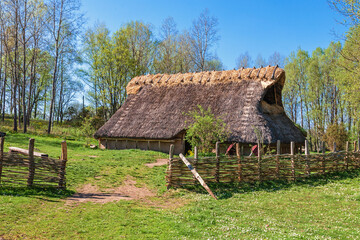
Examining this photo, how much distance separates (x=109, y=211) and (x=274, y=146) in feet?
41.7

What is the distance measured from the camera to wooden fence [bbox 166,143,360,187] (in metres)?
10.3

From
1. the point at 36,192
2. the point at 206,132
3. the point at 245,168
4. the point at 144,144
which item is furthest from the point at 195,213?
the point at 144,144

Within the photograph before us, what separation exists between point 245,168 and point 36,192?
7555 millimetres

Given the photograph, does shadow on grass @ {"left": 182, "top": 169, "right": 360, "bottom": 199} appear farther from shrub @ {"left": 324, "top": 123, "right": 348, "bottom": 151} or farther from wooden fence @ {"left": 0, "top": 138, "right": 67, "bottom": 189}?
shrub @ {"left": 324, "top": 123, "right": 348, "bottom": 151}

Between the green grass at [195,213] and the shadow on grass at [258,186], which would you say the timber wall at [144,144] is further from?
the shadow on grass at [258,186]

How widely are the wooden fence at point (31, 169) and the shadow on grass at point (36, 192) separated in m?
0.18

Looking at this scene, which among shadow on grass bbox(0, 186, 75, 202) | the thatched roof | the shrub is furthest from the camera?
the shrub

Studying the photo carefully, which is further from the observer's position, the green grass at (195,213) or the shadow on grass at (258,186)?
the shadow on grass at (258,186)

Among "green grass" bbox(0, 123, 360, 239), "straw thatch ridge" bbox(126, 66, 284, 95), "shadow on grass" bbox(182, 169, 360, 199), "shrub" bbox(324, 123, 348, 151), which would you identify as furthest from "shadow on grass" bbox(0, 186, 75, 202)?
"shrub" bbox(324, 123, 348, 151)

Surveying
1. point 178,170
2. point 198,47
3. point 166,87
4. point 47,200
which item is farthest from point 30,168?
point 198,47

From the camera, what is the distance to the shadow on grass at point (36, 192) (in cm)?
837

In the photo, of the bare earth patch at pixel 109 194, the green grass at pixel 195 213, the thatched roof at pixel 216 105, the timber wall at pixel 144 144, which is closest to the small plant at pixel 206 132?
the thatched roof at pixel 216 105

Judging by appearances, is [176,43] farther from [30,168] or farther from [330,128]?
[30,168]

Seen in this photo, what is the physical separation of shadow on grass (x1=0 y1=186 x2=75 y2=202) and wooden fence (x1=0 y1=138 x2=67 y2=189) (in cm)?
18
